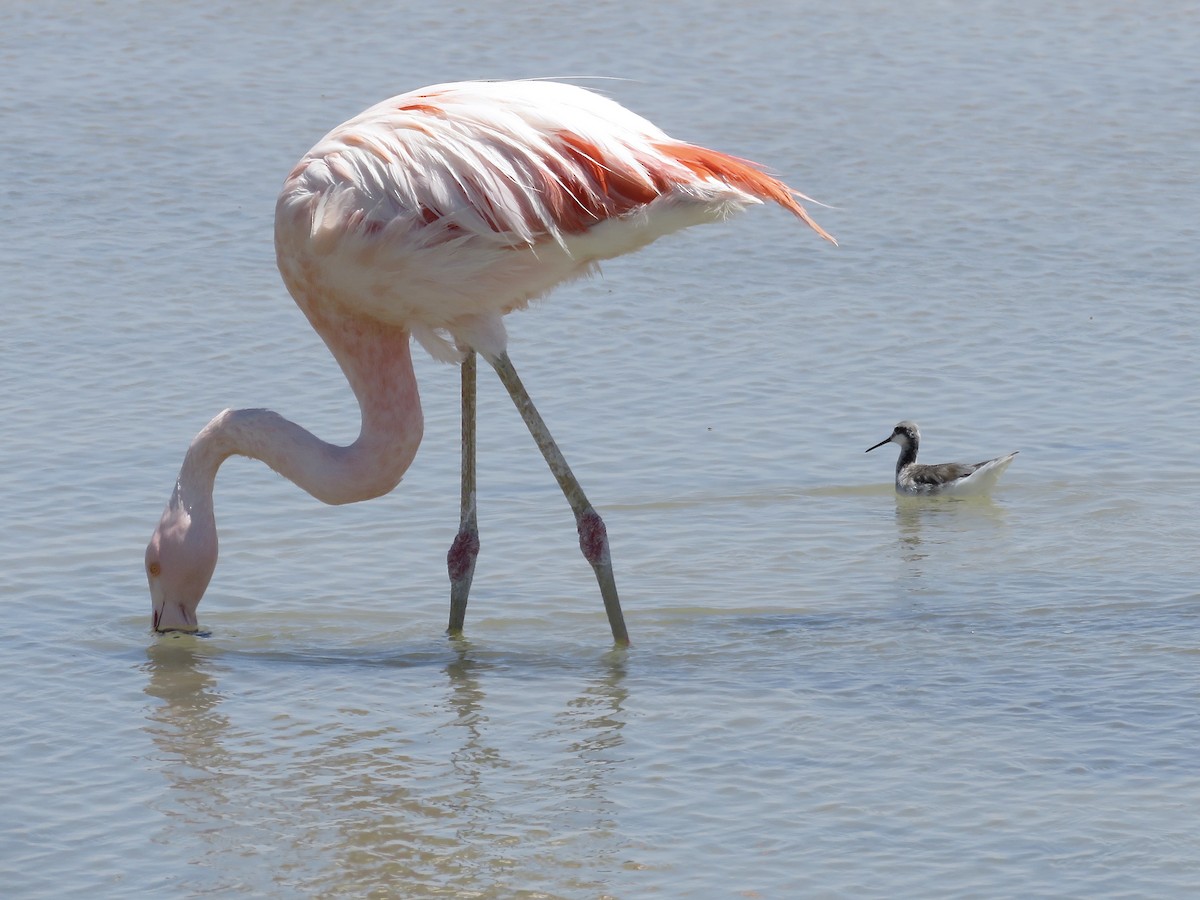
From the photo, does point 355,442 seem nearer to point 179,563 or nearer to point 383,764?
point 179,563

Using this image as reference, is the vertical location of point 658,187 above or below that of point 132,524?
above

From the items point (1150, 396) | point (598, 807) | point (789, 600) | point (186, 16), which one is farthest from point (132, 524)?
point (186, 16)

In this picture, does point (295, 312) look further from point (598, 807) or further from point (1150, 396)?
point (598, 807)

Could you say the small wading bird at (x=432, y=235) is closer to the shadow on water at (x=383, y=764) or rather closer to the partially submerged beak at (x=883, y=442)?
the shadow on water at (x=383, y=764)

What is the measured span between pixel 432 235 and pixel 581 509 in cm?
117

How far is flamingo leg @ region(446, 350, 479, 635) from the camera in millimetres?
6887

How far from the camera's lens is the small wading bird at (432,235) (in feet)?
20.5

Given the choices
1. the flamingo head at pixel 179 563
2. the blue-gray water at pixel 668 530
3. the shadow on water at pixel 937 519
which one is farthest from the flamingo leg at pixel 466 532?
the shadow on water at pixel 937 519

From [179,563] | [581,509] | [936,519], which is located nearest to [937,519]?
[936,519]

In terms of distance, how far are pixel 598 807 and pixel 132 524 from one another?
3.10 meters

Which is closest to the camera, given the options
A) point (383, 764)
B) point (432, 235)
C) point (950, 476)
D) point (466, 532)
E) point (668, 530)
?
point (383, 764)

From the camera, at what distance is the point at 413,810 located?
5.38 m

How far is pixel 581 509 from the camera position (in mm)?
6844

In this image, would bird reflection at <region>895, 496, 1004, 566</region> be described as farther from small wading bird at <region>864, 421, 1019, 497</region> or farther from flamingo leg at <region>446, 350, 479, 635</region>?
flamingo leg at <region>446, 350, 479, 635</region>
